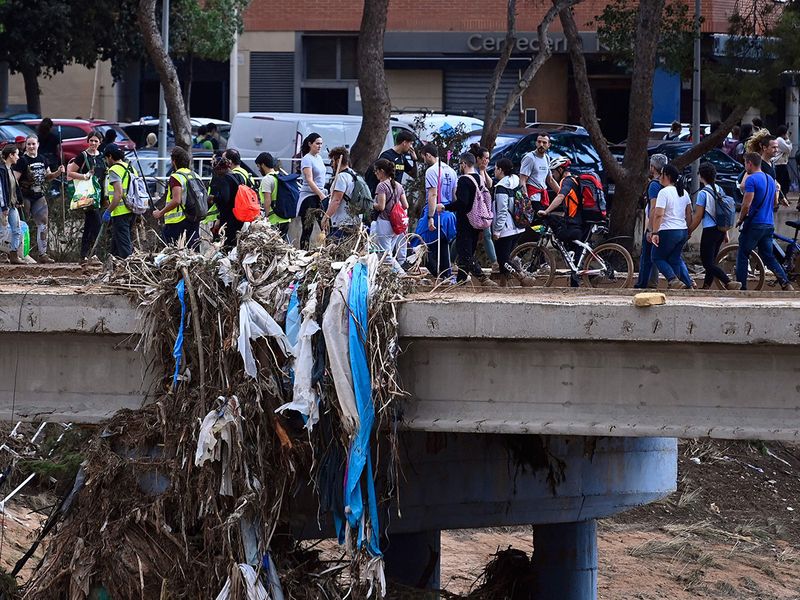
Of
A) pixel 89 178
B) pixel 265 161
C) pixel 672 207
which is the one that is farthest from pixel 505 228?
pixel 89 178

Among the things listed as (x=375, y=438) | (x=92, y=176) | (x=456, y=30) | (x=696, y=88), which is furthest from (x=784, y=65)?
(x=456, y=30)

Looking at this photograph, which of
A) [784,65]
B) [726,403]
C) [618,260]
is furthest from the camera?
[784,65]

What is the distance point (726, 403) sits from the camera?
23.8 feet

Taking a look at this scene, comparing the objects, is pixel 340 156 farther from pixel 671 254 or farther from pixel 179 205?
pixel 671 254

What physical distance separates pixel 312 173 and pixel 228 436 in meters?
7.38

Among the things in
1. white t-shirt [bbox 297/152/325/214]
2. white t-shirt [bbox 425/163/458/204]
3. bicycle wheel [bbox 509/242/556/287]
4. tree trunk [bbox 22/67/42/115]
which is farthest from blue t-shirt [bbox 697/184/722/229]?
tree trunk [bbox 22/67/42/115]

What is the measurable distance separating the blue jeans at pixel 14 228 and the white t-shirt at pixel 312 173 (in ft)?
10.1

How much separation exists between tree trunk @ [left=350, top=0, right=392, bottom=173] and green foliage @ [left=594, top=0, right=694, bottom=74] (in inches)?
179

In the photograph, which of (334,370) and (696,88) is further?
(696,88)

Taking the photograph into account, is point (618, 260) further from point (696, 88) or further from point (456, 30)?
point (456, 30)

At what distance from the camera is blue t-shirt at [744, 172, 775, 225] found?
13047mm

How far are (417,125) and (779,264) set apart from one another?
24.2 feet

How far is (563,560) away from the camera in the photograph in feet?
37.6

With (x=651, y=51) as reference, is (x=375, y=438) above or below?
below
